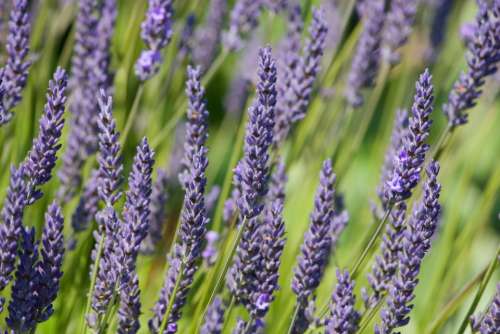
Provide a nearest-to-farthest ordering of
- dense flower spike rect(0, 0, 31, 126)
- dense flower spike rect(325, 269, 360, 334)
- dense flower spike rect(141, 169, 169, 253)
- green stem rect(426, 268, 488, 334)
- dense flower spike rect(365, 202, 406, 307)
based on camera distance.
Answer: dense flower spike rect(325, 269, 360, 334)
dense flower spike rect(365, 202, 406, 307)
dense flower spike rect(0, 0, 31, 126)
green stem rect(426, 268, 488, 334)
dense flower spike rect(141, 169, 169, 253)

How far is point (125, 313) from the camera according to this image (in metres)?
A: 1.41

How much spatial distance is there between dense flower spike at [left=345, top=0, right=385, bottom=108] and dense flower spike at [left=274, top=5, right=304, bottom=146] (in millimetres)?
225

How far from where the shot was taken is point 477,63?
1703 mm

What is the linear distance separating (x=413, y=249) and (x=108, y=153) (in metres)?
0.55

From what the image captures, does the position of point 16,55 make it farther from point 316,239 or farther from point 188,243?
point 316,239

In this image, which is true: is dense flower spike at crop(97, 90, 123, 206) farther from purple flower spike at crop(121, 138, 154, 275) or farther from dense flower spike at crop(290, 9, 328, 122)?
dense flower spike at crop(290, 9, 328, 122)

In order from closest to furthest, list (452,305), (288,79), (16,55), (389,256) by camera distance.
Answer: (389,256) → (16,55) → (452,305) → (288,79)

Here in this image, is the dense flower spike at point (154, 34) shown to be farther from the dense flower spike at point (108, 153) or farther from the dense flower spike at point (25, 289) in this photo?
the dense flower spike at point (25, 289)

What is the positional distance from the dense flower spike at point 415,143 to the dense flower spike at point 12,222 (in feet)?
2.01

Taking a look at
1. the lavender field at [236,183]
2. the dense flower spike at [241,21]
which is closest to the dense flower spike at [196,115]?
the lavender field at [236,183]

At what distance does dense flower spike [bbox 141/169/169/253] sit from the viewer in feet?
6.02

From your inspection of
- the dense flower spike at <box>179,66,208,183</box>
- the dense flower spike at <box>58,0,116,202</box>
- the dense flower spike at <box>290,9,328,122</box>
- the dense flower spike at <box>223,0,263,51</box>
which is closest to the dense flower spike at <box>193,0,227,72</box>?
the dense flower spike at <box>223,0,263,51</box>

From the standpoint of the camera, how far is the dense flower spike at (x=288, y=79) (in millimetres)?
1856

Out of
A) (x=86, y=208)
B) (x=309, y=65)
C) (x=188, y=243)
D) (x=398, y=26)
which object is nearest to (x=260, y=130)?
(x=188, y=243)
